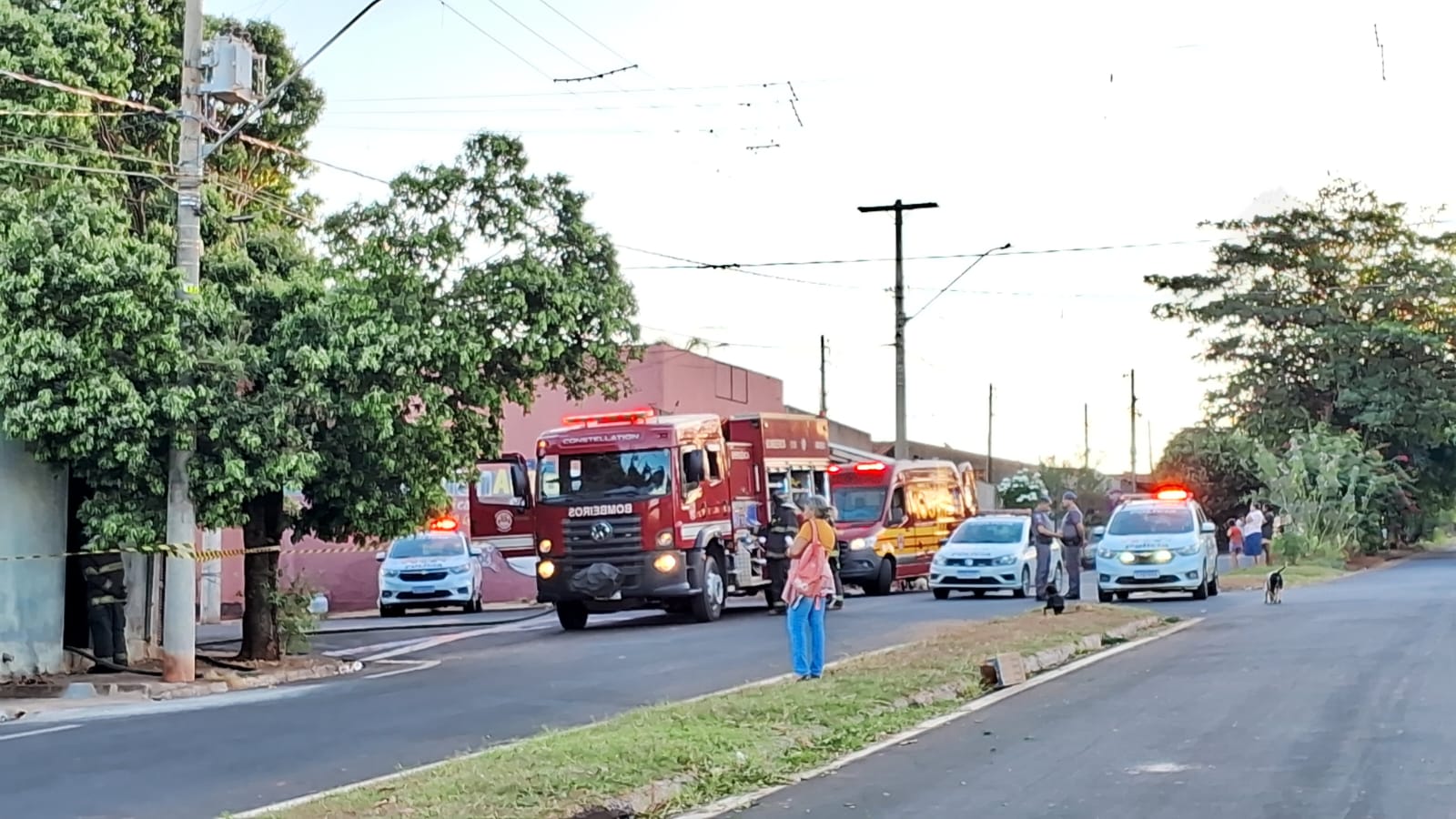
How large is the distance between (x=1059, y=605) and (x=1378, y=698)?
29.4ft

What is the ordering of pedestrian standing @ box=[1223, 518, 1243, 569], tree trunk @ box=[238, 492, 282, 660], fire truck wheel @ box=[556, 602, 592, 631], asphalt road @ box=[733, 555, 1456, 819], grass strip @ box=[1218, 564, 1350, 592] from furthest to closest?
1. pedestrian standing @ box=[1223, 518, 1243, 569]
2. grass strip @ box=[1218, 564, 1350, 592]
3. fire truck wheel @ box=[556, 602, 592, 631]
4. tree trunk @ box=[238, 492, 282, 660]
5. asphalt road @ box=[733, 555, 1456, 819]

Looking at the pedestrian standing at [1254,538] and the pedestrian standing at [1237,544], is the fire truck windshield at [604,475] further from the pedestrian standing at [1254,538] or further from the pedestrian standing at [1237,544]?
the pedestrian standing at [1237,544]

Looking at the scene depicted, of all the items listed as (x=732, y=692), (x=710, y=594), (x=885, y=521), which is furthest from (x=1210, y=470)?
(x=732, y=692)

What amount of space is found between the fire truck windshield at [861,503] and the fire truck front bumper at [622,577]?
9.37 metres

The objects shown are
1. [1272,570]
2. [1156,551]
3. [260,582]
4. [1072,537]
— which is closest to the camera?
[260,582]

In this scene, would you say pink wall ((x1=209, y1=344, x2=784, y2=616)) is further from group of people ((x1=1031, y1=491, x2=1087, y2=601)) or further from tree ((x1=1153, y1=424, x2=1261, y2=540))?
tree ((x1=1153, y1=424, x2=1261, y2=540))

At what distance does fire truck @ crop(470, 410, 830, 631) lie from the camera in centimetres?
2455

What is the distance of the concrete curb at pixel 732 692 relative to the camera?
966cm

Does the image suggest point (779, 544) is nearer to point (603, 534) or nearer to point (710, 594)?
point (710, 594)

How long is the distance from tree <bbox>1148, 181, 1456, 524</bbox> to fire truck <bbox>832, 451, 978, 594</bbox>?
845 inches

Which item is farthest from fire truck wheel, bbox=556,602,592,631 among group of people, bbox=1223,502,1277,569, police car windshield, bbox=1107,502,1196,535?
group of people, bbox=1223,502,1277,569

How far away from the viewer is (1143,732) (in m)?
11.7

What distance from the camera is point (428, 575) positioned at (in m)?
31.9

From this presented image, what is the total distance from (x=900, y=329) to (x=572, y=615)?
15.4 meters
